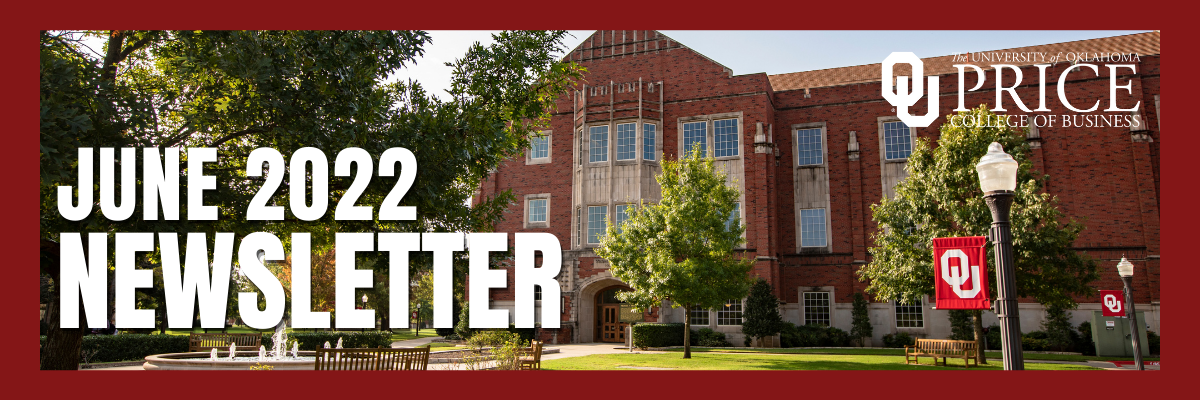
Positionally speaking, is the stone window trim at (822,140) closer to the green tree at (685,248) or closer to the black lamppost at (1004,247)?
the green tree at (685,248)

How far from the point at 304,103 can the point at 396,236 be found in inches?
107

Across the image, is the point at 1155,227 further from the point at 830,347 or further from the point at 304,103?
the point at 304,103

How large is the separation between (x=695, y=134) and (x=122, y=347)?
21.9m

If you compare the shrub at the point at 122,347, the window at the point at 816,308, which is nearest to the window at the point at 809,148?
the window at the point at 816,308

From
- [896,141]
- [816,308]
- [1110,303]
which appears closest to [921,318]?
[816,308]

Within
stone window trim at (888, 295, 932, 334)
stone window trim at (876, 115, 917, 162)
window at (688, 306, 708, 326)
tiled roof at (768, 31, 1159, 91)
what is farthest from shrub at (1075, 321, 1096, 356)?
window at (688, 306, 708, 326)

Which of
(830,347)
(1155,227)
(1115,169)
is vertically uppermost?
(1115,169)

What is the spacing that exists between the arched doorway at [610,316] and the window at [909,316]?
428 inches

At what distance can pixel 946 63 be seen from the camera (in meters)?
33.2

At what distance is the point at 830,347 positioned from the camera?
28.5 metres

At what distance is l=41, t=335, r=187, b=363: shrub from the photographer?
1992cm

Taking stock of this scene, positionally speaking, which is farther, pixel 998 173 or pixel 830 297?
pixel 830 297

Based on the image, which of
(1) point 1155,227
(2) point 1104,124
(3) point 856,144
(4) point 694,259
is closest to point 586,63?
(3) point 856,144

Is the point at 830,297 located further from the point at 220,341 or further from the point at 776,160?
the point at 220,341
